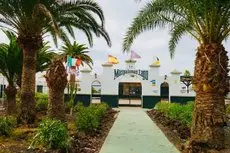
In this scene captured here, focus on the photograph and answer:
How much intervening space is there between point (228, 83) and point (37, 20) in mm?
7640

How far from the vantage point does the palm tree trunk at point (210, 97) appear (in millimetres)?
11172

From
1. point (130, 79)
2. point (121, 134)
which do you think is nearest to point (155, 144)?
point (121, 134)

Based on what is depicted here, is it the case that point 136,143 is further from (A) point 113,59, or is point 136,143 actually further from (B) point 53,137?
(A) point 113,59

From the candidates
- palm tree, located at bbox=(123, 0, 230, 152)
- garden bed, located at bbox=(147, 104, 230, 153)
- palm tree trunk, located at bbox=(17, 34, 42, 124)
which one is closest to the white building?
garden bed, located at bbox=(147, 104, 230, 153)

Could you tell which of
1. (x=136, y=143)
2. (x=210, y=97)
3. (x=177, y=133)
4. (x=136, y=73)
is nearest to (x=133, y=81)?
(x=136, y=73)

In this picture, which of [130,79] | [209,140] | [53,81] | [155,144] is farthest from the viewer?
[130,79]

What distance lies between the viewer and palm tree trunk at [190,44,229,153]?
11172 mm

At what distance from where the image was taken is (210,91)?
1127 cm

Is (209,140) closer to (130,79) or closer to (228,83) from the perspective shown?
(228,83)

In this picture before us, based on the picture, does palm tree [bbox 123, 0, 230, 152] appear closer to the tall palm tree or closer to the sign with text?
the tall palm tree

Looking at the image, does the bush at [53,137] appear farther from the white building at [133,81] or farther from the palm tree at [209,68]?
the white building at [133,81]

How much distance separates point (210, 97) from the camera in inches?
444

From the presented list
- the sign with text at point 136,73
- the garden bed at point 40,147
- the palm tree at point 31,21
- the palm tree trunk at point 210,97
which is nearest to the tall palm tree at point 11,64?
the palm tree at point 31,21

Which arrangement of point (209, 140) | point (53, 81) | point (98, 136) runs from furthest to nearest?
point (53, 81) → point (98, 136) → point (209, 140)
